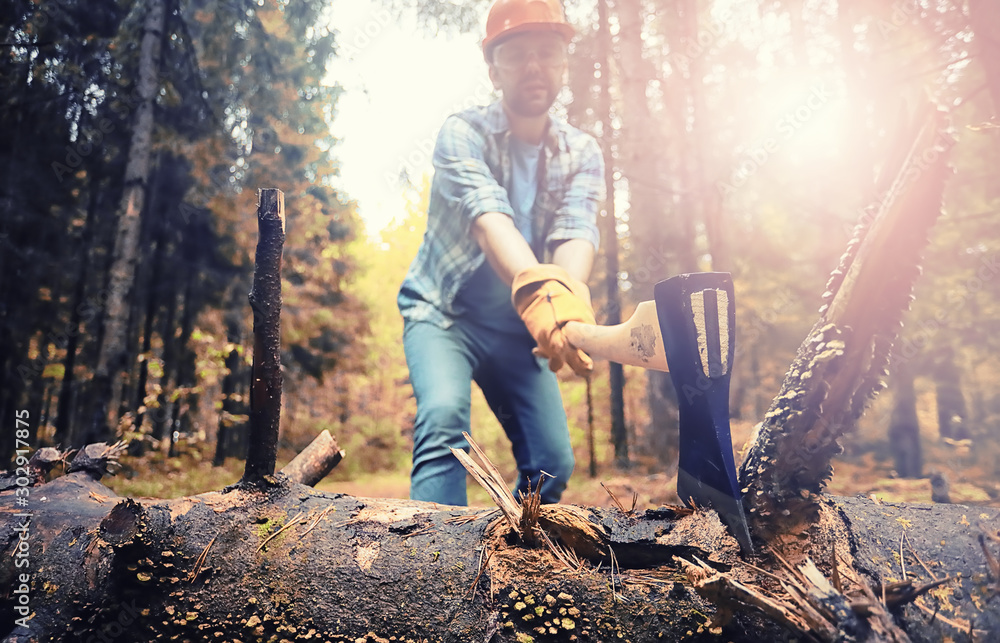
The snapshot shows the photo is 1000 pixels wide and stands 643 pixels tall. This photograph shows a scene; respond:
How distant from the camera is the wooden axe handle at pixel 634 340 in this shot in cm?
137

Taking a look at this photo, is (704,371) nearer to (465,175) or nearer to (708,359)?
(708,359)

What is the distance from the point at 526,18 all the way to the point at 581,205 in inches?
36.3

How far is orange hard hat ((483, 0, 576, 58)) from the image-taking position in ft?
7.66

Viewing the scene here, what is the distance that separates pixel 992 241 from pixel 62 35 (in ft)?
46.7

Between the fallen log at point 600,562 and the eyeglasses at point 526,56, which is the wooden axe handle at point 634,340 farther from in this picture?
the eyeglasses at point 526,56

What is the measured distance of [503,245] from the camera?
87.0 inches

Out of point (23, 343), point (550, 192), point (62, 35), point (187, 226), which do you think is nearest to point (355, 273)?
point (187, 226)

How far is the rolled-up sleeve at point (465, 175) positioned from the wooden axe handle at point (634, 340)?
0.89m

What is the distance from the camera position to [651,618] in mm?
1142

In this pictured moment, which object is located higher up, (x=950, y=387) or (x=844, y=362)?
(x=844, y=362)

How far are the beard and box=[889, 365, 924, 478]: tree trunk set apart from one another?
34.6ft

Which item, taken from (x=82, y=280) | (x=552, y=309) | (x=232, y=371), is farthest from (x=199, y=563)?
(x=232, y=371)

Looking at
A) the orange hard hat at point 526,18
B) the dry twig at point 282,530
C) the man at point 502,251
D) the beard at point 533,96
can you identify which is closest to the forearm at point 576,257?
the man at point 502,251

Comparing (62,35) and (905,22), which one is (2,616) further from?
(62,35)
